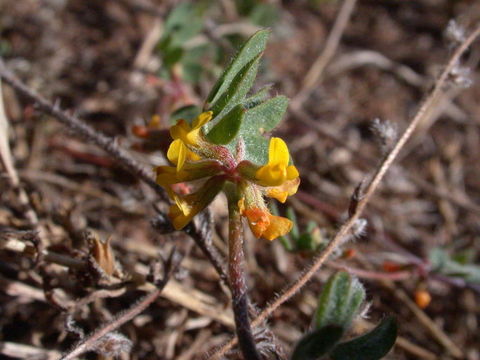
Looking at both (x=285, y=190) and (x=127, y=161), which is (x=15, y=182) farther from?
(x=285, y=190)

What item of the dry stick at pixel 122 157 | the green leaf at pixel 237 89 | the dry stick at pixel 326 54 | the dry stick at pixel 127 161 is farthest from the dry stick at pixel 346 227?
the dry stick at pixel 326 54

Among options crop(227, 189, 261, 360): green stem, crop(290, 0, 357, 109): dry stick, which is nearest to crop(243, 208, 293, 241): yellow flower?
crop(227, 189, 261, 360): green stem

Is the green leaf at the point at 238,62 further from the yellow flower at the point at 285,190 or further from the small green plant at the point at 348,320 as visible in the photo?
the small green plant at the point at 348,320

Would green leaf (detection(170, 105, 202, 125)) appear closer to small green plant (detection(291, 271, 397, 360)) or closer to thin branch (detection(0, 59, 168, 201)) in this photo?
thin branch (detection(0, 59, 168, 201))

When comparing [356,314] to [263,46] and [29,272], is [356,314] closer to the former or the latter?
[263,46]

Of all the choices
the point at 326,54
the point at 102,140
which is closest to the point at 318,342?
the point at 102,140

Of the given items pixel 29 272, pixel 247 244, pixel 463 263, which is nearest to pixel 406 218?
pixel 463 263
